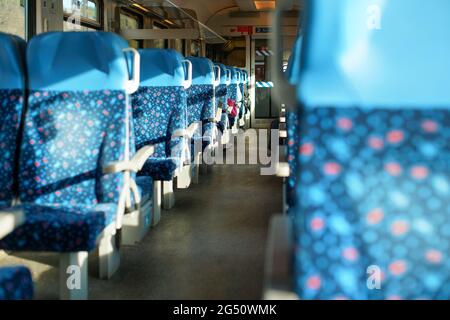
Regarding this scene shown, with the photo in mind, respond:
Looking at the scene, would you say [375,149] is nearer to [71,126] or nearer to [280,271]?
[280,271]

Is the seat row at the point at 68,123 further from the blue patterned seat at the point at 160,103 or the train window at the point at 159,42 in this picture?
the train window at the point at 159,42

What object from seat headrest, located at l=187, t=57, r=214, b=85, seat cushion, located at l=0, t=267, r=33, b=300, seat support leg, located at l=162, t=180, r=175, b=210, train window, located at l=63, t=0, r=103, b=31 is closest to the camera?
seat cushion, located at l=0, t=267, r=33, b=300

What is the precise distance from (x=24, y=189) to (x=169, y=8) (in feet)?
25.3

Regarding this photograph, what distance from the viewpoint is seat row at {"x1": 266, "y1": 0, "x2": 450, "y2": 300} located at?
1.24 meters

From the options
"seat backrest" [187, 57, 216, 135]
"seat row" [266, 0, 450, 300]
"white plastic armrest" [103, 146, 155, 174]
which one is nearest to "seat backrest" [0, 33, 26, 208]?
"white plastic armrest" [103, 146, 155, 174]

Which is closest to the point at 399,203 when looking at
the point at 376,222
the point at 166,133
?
the point at 376,222

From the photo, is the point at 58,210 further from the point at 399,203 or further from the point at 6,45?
the point at 399,203

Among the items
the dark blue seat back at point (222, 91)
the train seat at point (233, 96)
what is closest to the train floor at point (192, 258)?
the dark blue seat back at point (222, 91)

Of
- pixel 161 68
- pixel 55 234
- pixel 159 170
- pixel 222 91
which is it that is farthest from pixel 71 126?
pixel 222 91

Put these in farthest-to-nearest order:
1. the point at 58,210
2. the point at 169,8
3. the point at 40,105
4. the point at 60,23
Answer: the point at 169,8 < the point at 60,23 < the point at 40,105 < the point at 58,210

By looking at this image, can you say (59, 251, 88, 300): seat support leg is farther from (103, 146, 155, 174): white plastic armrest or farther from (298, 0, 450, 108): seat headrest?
(298, 0, 450, 108): seat headrest

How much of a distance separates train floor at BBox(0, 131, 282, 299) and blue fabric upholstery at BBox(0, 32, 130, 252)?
549 mm

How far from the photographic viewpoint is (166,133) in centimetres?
449

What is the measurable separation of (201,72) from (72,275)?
12.9 ft
